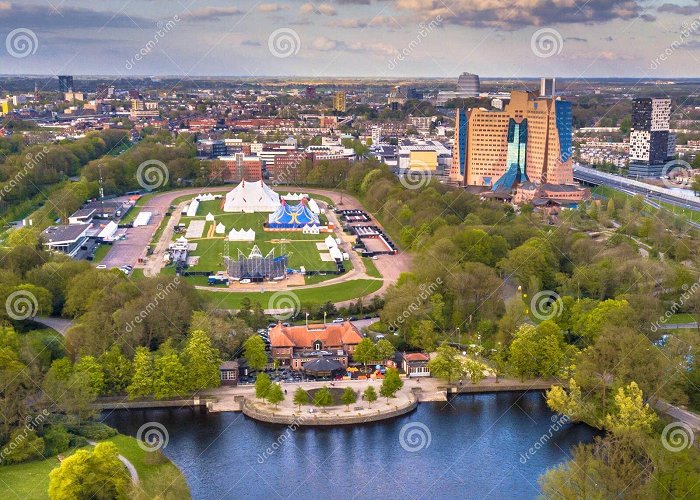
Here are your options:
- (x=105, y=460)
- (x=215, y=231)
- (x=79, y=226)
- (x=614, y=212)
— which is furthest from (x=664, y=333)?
(x=79, y=226)

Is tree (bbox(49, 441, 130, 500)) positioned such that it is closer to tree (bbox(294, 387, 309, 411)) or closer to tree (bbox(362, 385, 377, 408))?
tree (bbox(294, 387, 309, 411))

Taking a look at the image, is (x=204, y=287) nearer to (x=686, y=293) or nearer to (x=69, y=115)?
(x=686, y=293)

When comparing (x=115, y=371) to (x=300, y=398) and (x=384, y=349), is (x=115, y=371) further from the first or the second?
(x=384, y=349)

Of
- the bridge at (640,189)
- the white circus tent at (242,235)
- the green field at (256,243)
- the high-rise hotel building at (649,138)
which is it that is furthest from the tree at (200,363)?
the high-rise hotel building at (649,138)

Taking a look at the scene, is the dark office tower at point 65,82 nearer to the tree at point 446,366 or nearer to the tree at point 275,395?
the tree at point 446,366

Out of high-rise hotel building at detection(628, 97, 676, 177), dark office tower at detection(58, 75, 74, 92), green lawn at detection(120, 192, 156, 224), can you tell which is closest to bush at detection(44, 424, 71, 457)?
green lawn at detection(120, 192, 156, 224)
